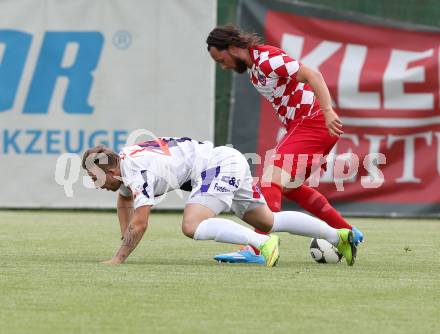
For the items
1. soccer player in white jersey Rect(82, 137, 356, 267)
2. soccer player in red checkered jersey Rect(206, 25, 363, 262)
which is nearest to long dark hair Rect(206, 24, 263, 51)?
soccer player in red checkered jersey Rect(206, 25, 363, 262)

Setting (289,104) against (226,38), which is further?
(289,104)

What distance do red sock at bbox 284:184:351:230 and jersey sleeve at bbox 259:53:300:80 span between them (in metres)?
0.85

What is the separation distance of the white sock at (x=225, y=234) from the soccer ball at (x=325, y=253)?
65cm

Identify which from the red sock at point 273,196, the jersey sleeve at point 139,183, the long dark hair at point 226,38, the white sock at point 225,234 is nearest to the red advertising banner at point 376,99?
the red sock at point 273,196

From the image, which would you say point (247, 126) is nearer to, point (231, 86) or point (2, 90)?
point (231, 86)

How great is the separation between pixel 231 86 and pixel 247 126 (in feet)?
1.94

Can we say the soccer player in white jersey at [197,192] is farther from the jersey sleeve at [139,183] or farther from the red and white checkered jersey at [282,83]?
the red and white checkered jersey at [282,83]

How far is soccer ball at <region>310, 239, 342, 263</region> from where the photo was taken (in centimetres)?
693

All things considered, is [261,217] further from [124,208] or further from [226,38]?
[226,38]

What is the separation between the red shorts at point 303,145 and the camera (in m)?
7.25

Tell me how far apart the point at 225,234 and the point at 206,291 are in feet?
3.71

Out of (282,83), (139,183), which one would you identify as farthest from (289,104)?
(139,183)

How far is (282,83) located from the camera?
282 inches

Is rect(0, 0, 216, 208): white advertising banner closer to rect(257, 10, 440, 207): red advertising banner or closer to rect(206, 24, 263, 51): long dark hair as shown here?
rect(257, 10, 440, 207): red advertising banner
